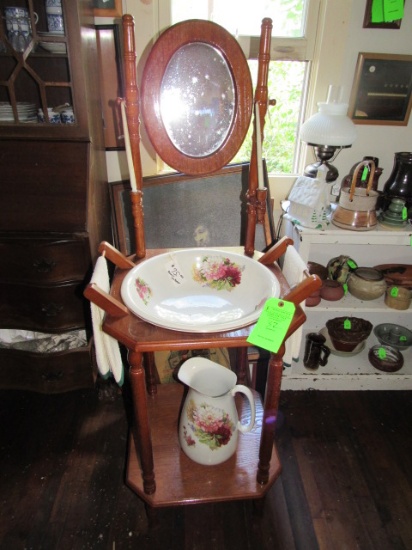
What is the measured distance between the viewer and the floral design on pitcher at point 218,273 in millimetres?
1208

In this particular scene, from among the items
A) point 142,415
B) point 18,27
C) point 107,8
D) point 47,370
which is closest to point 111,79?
point 107,8

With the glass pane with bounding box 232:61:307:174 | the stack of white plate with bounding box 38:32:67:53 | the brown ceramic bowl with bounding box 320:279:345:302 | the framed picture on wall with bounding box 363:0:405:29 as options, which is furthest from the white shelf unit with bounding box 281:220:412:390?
the stack of white plate with bounding box 38:32:67:53

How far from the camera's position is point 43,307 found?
1422 millimetres

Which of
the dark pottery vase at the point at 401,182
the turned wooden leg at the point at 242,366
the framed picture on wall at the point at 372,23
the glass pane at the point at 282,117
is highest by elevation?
the framed picture on wall at the point at 372,23

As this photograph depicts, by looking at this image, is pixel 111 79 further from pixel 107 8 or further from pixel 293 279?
pixel 293 279

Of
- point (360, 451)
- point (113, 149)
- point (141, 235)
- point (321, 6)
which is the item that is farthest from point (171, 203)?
point (360, 451)

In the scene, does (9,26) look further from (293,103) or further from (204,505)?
(204,505)

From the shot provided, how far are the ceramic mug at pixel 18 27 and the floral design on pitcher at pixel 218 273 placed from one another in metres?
0.95

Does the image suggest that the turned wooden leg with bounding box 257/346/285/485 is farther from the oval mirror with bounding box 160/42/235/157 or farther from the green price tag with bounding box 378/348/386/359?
the green price tag with bounding box 378/348/386/359

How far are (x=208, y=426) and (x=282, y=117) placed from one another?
133 cm

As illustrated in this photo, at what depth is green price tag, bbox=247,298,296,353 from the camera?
0.90 meters

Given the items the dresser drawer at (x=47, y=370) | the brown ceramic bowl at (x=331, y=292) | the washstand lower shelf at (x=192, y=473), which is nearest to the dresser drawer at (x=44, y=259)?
the dresser drawer at (x=47, y=370)

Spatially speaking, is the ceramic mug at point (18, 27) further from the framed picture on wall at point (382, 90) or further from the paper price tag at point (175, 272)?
the framed picture on wall at point (382, 90)

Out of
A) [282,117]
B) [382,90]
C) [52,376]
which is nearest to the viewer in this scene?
[52,376]
